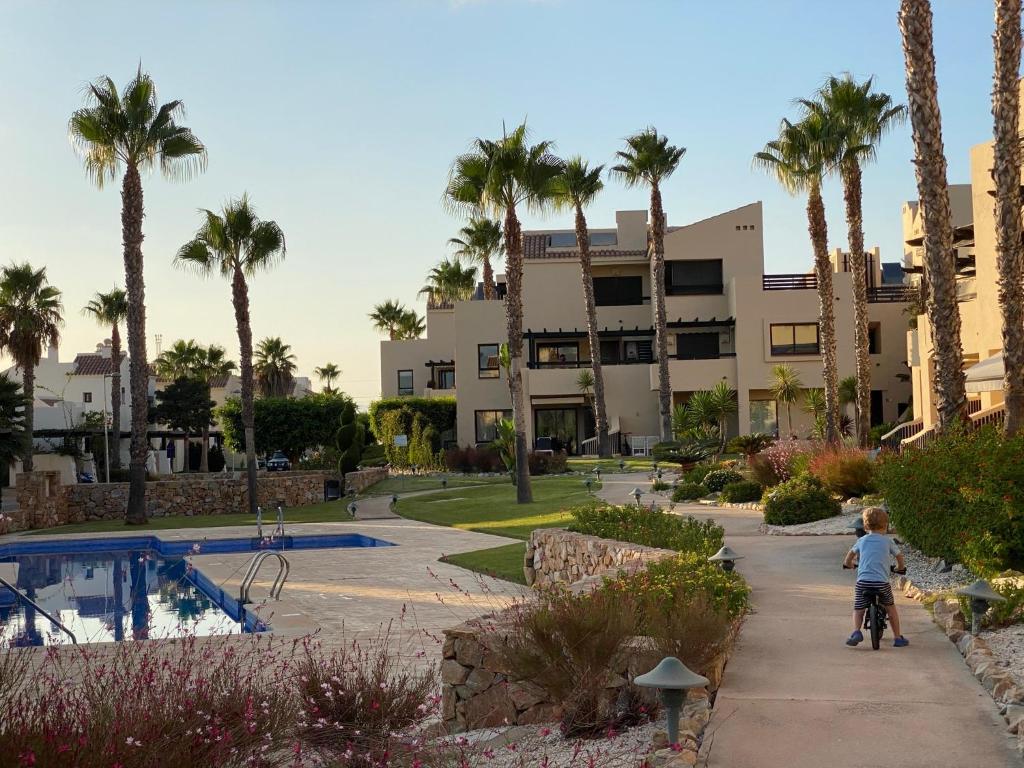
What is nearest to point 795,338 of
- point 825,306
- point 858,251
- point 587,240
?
point 587,240

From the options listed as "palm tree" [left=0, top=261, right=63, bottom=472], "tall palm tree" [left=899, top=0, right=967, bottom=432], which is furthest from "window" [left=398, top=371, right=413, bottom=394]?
"tall palm tree" [left=899, top=0, right=967, bottom=432]

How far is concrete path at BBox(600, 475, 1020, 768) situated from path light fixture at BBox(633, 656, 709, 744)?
9.7 inches

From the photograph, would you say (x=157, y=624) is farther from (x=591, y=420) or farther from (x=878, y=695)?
(x=591, y=420)

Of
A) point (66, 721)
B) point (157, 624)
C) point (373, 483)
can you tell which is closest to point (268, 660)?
point (66, 721)

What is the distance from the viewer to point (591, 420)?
48375mm

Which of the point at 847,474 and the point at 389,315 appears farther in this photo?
the point at 389,315

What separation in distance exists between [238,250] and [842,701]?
89.1ft

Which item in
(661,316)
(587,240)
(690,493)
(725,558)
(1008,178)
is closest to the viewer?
(725,558)

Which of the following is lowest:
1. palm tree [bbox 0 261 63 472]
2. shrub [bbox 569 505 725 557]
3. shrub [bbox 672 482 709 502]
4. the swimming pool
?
the swimming pool

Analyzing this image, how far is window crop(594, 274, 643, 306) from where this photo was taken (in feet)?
165

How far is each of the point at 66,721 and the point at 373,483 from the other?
34117 millimetres

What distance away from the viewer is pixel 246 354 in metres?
32.1

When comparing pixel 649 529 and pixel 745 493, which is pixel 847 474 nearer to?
pixel 745 493

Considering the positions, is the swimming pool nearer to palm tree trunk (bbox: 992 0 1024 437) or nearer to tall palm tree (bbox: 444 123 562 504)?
tall palm tree (bbox: 444 123 562 504)
